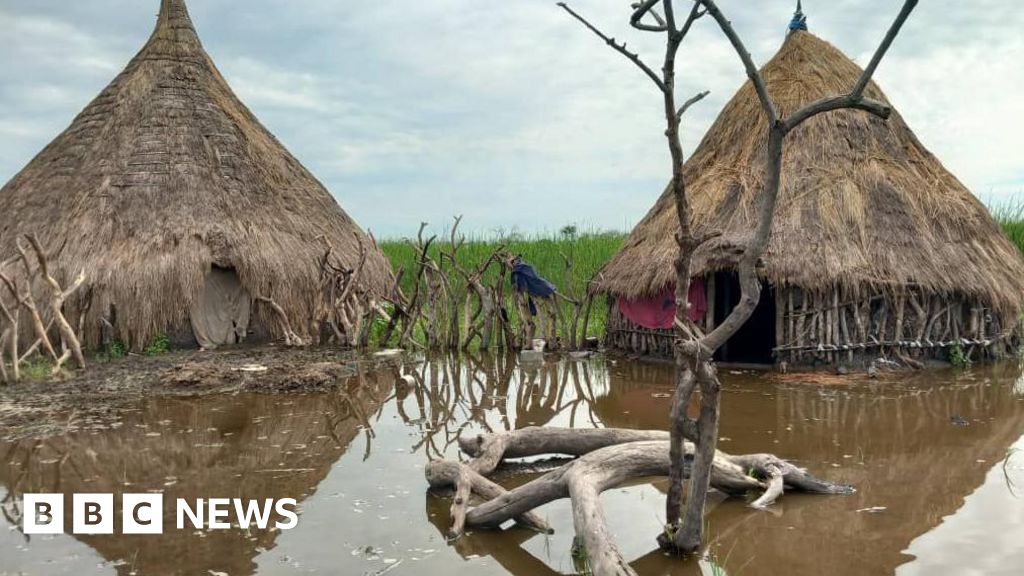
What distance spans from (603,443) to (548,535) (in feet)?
4.23

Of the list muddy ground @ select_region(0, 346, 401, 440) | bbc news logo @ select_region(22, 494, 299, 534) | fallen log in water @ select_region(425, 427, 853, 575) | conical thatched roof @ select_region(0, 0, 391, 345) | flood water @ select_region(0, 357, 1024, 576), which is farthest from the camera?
conical thatched roof @ select_region(0, 0, 391, 345)

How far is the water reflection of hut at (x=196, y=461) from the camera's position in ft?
14.3

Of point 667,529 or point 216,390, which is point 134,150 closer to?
point 216,390

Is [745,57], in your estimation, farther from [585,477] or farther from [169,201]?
[169,201]

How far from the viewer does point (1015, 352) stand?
11461 mm

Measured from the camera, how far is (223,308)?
12867 mm

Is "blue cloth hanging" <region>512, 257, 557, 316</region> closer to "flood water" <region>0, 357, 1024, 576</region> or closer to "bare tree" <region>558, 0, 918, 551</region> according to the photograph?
"flood water" <region>0, 357, 1024, 576</region>

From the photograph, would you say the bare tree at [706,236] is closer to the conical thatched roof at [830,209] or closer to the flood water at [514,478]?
the flood water at [514,478]

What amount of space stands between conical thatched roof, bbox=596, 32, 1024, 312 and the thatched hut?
0.02 m

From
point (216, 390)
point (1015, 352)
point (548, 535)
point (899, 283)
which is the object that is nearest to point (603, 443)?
point (548, 535)

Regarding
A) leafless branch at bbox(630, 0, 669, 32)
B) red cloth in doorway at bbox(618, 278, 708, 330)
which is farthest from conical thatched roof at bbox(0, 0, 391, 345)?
leafless branch at bbox(630, 0, 669, 32)

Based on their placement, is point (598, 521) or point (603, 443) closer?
point (598, 521)

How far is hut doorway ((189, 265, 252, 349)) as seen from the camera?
1262 centimetres

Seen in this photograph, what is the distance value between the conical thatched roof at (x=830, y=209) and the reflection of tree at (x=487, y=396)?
158 cm
